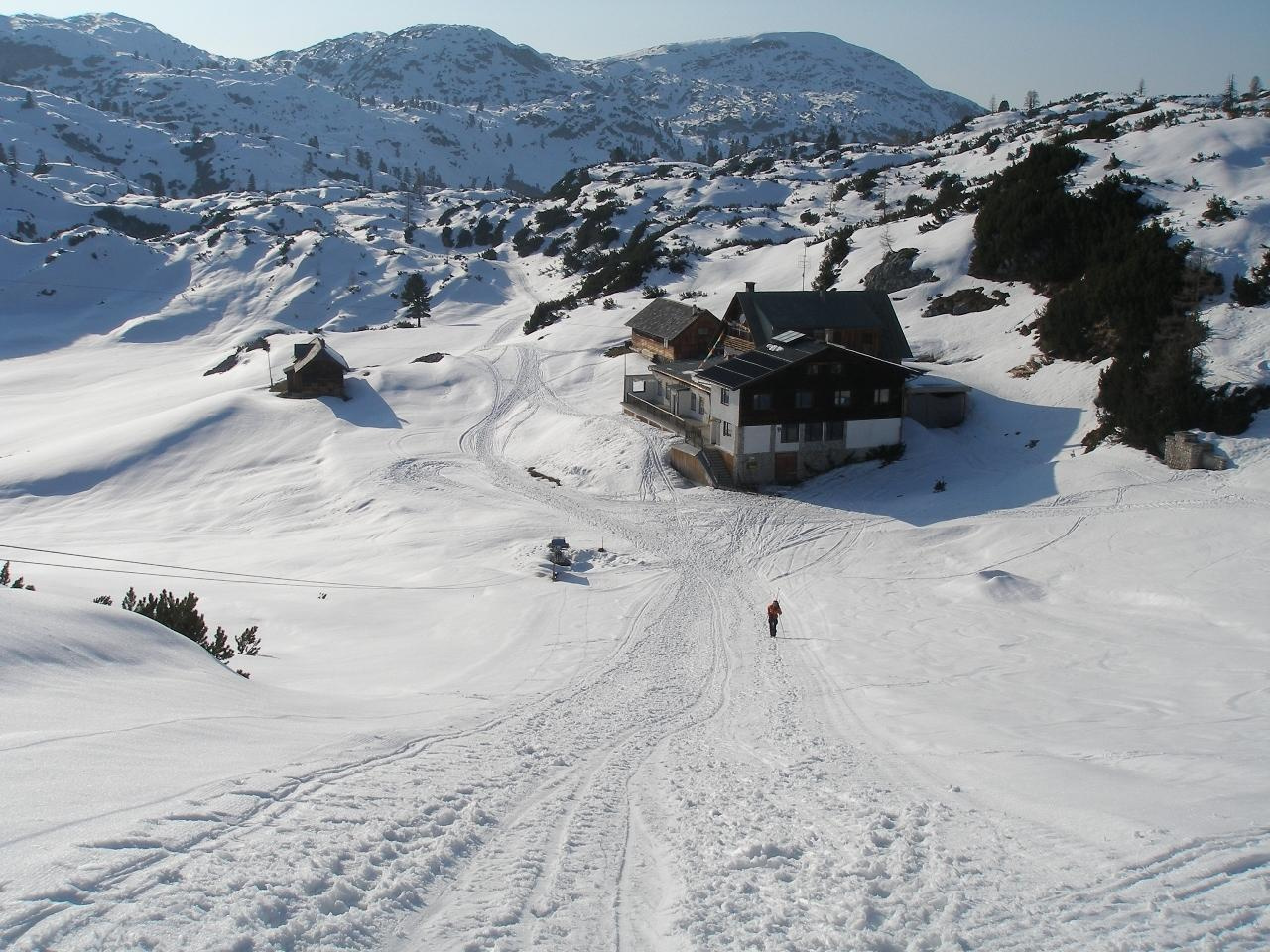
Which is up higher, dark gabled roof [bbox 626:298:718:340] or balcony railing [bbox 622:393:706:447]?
dark gabled roof [bbox 626:298:718:340]

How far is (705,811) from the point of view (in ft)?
37.2

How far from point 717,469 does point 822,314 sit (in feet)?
38.6

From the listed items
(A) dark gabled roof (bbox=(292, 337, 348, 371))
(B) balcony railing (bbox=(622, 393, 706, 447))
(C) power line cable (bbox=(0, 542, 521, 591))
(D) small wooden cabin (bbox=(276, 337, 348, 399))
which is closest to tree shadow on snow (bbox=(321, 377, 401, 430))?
(D) small wooden cabin (bbox=(276, 337, 348, 399))

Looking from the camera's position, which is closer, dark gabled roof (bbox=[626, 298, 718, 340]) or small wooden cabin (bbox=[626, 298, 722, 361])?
small wooden cabin (bbox=[626, 298, 722, 361])

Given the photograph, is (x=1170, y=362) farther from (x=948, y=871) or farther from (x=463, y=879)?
(x=463, y=879)

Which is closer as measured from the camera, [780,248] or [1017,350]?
[1017,350]

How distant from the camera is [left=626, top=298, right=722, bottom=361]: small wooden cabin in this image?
50.7 meters

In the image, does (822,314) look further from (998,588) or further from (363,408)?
(363,408)

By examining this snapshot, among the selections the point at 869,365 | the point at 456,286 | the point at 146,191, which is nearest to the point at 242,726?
the point at 869,365

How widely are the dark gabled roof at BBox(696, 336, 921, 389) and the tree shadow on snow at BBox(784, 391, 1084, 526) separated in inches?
155

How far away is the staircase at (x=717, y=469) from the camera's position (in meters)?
38.1

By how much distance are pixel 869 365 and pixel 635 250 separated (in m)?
53.6

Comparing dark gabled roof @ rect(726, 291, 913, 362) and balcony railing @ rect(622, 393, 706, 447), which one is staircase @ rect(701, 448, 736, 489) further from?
dark gabled roof @ rect(726, 291, 913, 362)

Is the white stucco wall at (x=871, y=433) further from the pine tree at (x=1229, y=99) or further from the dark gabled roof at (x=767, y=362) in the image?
the pine tree at (x=1229, y=99)
